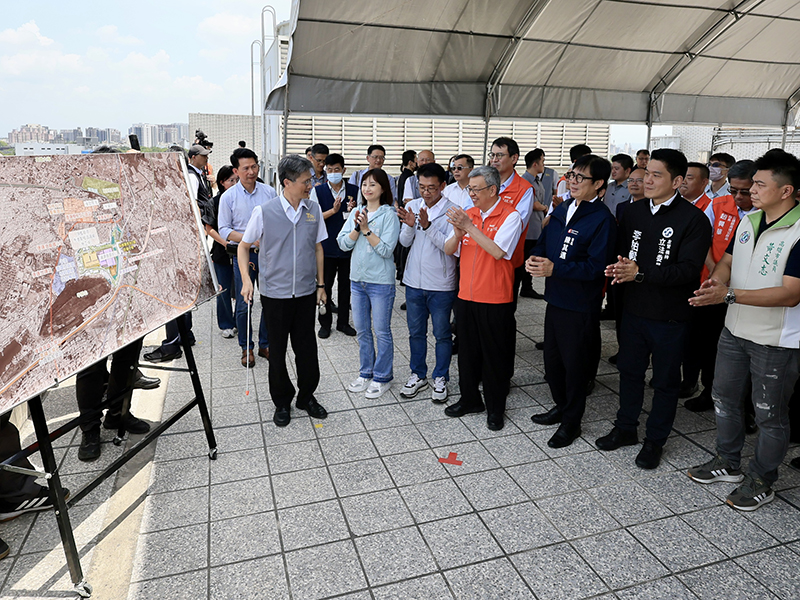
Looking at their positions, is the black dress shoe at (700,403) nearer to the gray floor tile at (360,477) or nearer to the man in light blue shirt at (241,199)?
the gray floor tile at (360,477)

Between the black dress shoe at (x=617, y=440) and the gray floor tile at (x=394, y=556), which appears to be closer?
the gray floor tile at (x=394, y=556)

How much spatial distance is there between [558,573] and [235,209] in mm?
3766

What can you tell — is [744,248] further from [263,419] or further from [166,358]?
[166,358]

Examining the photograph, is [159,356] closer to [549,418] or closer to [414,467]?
[414,467]

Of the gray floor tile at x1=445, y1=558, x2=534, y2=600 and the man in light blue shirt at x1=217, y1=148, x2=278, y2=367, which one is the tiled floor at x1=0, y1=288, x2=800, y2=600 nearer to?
the gray floor tile at x1=445, y1=558, x2=534, y2=600

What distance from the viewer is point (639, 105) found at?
8.08 metres

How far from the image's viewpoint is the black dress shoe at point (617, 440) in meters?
3.35

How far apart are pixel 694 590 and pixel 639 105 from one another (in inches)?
299

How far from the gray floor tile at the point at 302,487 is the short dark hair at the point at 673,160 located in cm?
259

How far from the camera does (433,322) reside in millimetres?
3998

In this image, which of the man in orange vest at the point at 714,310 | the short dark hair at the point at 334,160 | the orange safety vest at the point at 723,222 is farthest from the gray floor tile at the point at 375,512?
the short dark hair at the point at 334,160

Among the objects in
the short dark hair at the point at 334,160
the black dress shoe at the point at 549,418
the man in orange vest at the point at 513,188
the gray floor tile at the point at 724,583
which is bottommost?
the gray floor tile at the point at 724,583

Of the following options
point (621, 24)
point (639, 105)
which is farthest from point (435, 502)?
point (639, 105)

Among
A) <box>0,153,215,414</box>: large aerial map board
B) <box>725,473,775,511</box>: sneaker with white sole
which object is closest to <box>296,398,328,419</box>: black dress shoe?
<box>0,153,215,414</box>: large aerial map board
